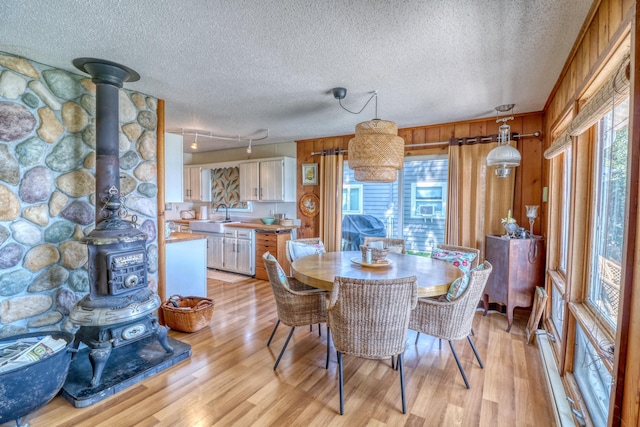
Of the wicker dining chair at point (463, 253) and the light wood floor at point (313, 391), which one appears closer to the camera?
the light wood floor at point (313, 391)

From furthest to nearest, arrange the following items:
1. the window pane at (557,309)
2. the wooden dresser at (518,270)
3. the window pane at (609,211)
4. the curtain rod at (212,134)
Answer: the curtain rod at (212,134)
the wooden dresser at (518,270)
the window pane at (557,309)
the window pane at (609,211)

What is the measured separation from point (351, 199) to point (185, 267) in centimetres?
266

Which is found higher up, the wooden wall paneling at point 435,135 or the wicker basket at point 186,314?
the wooden wall paneling at point 435,135

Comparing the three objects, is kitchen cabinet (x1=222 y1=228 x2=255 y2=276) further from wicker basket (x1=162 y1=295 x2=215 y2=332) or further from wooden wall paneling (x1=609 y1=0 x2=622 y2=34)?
wooden wall paneling (x1=609 y1=0 x2=622 y2=34)

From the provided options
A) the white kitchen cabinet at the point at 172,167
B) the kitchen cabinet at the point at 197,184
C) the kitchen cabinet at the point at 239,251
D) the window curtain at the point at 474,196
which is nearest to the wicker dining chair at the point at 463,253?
the window curtain at the point at 474,196

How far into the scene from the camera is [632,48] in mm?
1159

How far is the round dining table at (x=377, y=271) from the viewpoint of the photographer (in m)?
2.20

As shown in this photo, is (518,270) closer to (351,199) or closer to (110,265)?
(351,199)

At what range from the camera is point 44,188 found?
2.41 m

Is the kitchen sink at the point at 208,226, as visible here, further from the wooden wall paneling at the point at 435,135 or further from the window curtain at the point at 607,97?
the window curtain at the point at 607,97

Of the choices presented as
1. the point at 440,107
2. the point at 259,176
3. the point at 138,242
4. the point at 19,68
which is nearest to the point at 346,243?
the point at 259,176

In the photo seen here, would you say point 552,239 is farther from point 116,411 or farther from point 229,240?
point 229,240

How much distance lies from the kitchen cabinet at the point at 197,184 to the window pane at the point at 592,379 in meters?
6.11

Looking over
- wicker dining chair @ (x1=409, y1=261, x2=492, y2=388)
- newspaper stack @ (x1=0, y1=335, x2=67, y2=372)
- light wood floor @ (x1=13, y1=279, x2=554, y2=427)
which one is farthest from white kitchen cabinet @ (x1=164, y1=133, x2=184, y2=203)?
wicker dining chair @ (x1=409, y1=261, x2=492, y2=388)
